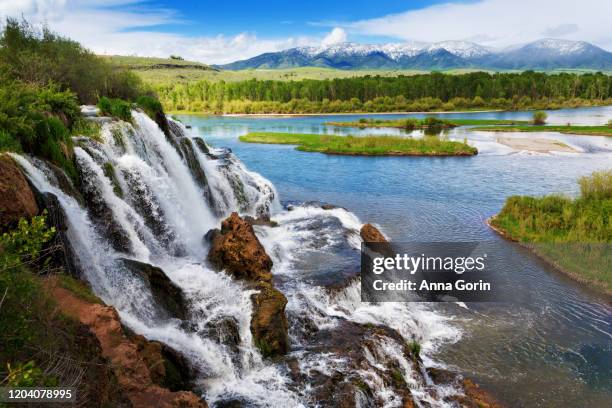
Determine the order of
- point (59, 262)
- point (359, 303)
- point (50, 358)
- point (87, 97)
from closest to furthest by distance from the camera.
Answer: point (50, 358), point (59, 262), point (359, 303), point (87, 97)

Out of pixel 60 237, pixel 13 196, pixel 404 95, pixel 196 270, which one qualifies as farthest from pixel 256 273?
pixel 404 95

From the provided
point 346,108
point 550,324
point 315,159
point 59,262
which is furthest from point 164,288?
point 346,108

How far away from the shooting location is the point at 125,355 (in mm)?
9531

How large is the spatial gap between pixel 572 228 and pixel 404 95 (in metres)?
124

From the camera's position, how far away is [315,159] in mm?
53469

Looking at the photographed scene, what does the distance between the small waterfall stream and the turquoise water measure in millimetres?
2262

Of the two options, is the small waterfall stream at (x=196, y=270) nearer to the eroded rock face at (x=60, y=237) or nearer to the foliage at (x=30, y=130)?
the eroded rock face at (x=60, y=237)

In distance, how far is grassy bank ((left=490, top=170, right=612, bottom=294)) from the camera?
21.2 metres

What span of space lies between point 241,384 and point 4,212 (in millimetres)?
7673

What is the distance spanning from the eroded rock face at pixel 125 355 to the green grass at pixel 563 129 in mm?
80887

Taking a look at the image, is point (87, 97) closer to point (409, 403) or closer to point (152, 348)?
point (152, 348)

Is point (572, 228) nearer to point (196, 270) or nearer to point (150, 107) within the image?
point (196, 270)

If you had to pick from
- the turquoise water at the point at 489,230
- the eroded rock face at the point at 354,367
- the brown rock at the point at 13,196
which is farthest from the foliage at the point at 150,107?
the eroded rock face at the point at 354,367

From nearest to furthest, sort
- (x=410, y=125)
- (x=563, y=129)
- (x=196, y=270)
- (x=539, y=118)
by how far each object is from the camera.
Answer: (x=196, y=270)
(x=563, y=129)
(x=410, y=125)
(x=539, y=118)
